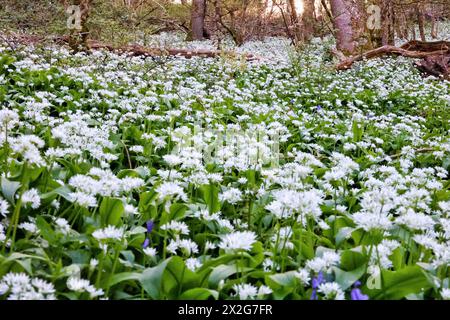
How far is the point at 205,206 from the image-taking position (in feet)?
7.20

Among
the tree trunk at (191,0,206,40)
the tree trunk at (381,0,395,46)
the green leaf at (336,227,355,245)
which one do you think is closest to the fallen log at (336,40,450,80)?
the tree trunk at (381,0,395,46)

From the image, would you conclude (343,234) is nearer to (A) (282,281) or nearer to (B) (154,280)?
(A) (282,281)

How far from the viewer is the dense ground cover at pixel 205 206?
1.43 meters

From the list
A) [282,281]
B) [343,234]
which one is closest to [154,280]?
[282,281]

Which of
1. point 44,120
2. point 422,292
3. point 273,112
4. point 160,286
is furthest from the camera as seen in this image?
point 273,112

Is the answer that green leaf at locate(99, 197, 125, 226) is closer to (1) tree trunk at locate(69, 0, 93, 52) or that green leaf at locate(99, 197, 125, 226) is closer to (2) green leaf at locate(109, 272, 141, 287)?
(2) green leaf at locate(109, 272, 141, 287)

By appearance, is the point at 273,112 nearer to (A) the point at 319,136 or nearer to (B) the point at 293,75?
(A) the point at 319,136

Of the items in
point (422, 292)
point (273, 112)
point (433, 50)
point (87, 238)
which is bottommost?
point (422, 292)

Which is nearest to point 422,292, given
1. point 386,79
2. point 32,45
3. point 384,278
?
point 384,278

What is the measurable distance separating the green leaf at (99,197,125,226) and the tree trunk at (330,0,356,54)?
10.1 metres

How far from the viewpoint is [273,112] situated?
5105mm

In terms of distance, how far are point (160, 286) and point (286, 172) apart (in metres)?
1.28

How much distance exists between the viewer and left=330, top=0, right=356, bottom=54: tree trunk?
10891mm

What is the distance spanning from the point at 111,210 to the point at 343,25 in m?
10.3
